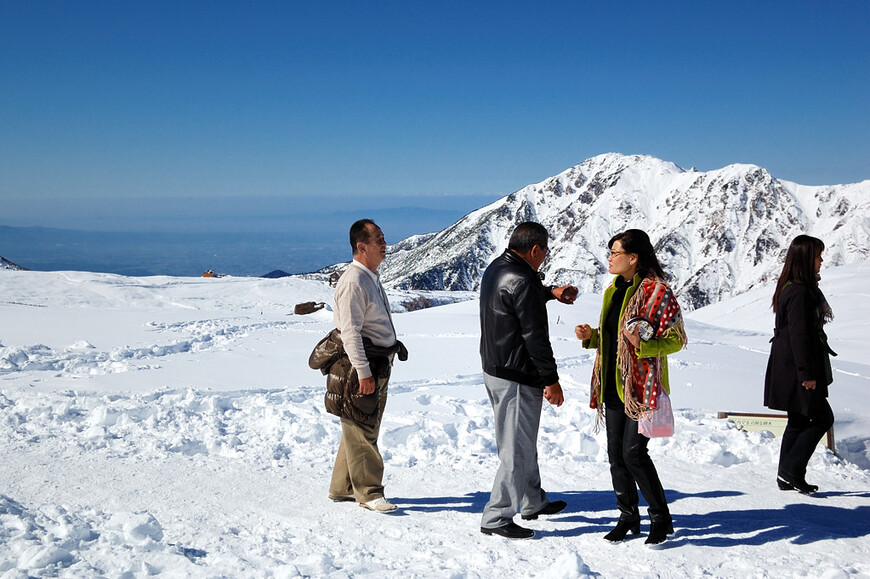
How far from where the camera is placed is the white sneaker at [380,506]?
493 cm

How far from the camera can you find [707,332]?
17.6 m

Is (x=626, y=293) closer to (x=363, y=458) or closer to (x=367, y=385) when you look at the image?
(x=367, y=385)

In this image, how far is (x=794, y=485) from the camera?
5.45 meters

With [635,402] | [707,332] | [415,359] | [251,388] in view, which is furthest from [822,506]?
[707,332]

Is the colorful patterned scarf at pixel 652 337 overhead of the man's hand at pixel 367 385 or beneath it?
overhead

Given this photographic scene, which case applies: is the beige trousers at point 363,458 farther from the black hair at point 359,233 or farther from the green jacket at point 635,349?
the green jacket at point 635,349

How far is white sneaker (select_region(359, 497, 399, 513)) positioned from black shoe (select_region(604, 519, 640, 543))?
5.19 feet

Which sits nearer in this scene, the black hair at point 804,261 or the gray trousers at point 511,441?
the gray trousers at point 511,441

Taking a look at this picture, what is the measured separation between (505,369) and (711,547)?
70.9 inches

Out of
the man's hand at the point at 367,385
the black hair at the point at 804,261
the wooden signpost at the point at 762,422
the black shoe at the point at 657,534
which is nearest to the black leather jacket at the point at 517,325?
the man's hand at the point at 367,385

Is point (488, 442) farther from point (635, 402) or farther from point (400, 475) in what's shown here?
point (635, 402)

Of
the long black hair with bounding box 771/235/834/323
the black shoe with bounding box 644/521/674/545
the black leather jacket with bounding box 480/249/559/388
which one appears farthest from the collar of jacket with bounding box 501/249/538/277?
the long black hair with bounding box 771/235/834/323

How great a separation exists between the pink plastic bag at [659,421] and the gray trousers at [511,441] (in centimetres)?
71

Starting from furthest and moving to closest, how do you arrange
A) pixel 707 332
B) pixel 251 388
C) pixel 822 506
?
pixel 707 332 → pixel 251 388 → pixel 822 506
